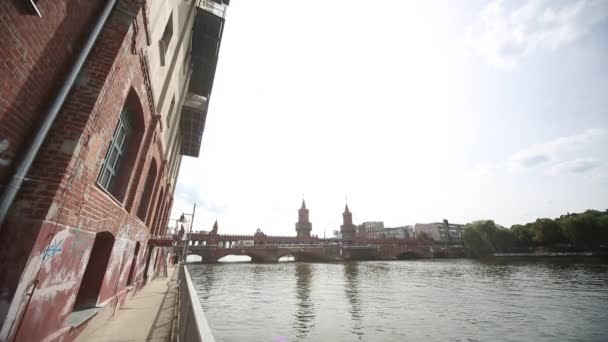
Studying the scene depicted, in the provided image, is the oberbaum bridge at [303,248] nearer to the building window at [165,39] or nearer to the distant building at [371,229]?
the building window at [165,39]

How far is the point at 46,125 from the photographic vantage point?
354 centimetres

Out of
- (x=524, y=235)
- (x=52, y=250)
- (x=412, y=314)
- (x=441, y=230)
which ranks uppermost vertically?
(x=441, y=230)

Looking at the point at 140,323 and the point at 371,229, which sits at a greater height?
the point at 371,229

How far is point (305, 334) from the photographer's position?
352 inches

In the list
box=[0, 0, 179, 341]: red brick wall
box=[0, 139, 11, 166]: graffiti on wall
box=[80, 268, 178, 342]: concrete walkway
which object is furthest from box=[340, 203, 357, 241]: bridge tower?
box=[0, 139, 11, 166]: graffiti on wall

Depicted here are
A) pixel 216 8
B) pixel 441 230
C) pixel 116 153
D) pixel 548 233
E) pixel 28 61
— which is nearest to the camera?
pixel 28 61

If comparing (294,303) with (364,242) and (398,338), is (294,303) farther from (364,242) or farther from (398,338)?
(364,242)

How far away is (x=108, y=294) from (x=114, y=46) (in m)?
5.83

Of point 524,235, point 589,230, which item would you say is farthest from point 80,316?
point 524,235

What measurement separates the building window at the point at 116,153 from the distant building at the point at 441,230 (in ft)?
353

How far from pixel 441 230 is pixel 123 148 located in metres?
116

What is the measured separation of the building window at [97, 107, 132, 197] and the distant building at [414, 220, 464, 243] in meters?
107

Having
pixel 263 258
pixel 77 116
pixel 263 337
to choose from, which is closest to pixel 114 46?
pixel 77 116

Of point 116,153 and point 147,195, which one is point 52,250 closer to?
point 116,153
